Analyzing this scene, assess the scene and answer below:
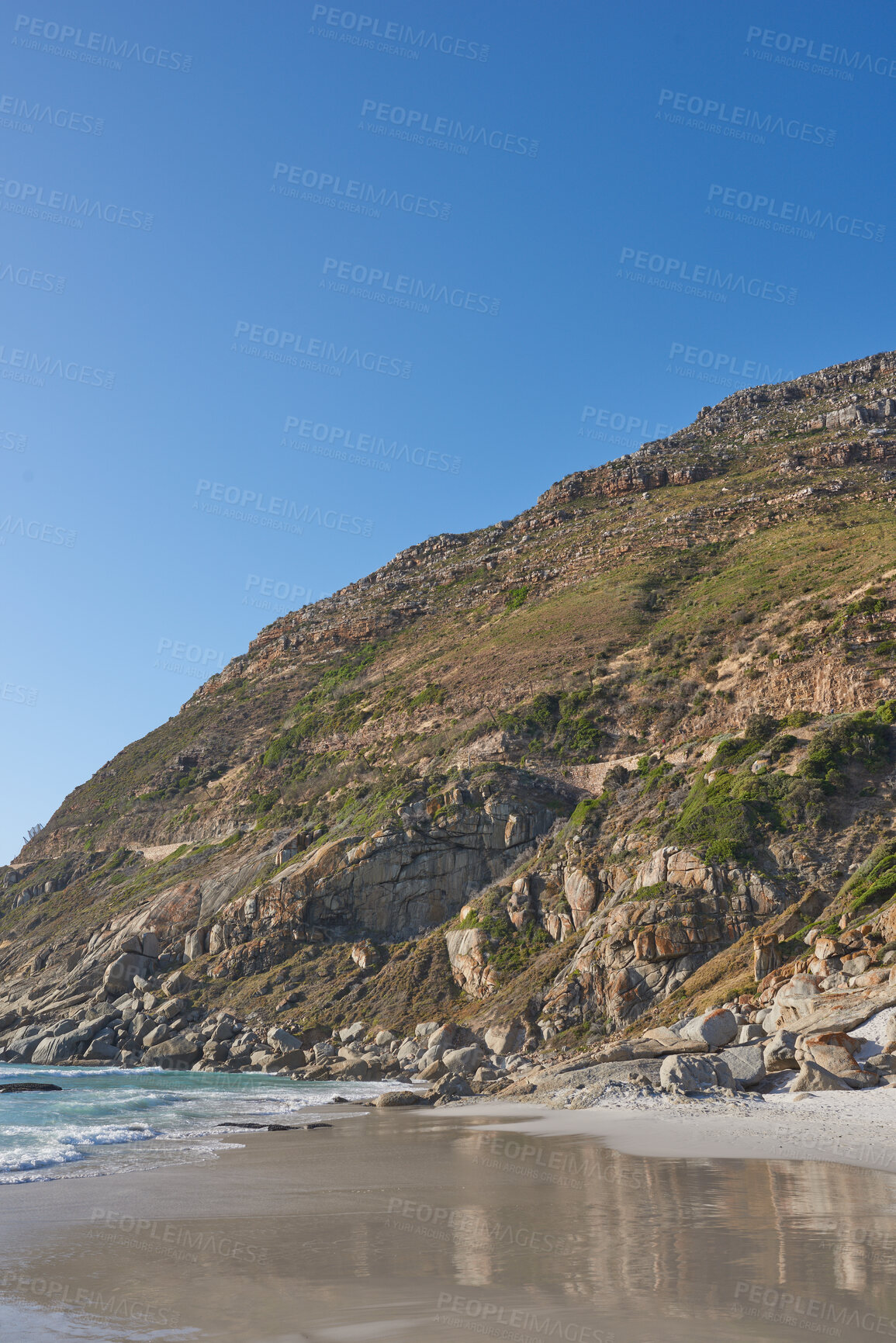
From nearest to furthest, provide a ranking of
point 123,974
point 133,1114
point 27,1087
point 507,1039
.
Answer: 1. point 133,1114
2. point 507,1039
3. point 27,1087
4. point 123,974

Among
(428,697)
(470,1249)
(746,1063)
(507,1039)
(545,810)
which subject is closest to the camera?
(470,1249)

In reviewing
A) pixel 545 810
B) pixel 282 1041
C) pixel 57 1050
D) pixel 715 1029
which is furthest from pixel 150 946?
pixel 715 1029

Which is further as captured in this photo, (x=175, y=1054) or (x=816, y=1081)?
(x=175, y=1054)

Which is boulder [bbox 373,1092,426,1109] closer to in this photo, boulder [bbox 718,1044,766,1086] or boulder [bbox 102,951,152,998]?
boulder [bbox 718,1044,766,1086]

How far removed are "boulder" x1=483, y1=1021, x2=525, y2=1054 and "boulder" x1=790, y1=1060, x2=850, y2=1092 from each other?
16781mm

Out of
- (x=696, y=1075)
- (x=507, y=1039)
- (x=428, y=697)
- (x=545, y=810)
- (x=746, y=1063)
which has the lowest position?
(x=507, y=1039)

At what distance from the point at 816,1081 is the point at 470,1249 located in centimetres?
1240

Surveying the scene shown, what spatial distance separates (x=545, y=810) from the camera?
4800cm

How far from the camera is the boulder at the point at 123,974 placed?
177ft

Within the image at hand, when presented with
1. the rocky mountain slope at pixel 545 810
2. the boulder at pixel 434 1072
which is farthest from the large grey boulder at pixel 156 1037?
the boulder at pixel 434 1072

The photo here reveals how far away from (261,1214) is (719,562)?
67522mm

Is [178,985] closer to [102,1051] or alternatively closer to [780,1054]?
[102,1051]

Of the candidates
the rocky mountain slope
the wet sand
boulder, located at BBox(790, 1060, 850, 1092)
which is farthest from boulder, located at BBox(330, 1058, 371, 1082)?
the wet sand

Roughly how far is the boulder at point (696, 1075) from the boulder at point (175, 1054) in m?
30.8
